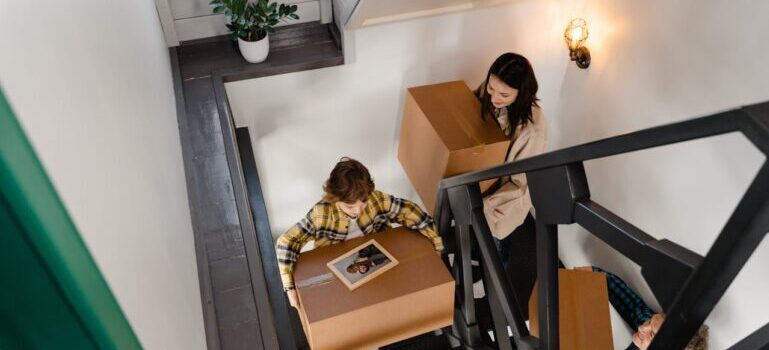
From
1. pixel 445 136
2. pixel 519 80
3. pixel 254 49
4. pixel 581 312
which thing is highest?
pixel 254 49

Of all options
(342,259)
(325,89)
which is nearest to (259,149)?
(325,89)

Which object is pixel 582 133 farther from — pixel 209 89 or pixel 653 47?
pixel 209 89

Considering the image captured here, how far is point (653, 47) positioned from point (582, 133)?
2.57 ft

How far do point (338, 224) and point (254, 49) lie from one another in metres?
1.07

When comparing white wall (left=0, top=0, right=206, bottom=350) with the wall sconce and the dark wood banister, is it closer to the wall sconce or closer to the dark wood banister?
the dark wood banister

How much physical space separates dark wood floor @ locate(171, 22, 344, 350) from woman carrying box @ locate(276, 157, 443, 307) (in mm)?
247

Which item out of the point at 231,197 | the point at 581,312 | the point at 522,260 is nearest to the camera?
the point at 231,197

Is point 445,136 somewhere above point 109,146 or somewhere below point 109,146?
below

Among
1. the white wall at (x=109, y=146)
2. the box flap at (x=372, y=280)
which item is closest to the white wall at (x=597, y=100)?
the box flap at (x=372, y=280)

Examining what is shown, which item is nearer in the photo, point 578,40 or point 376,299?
point 376,299

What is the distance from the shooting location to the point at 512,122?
106 inches

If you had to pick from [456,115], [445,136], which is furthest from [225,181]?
[456,115]

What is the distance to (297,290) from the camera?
2146mm

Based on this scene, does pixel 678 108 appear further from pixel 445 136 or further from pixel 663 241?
pixel 663 241
